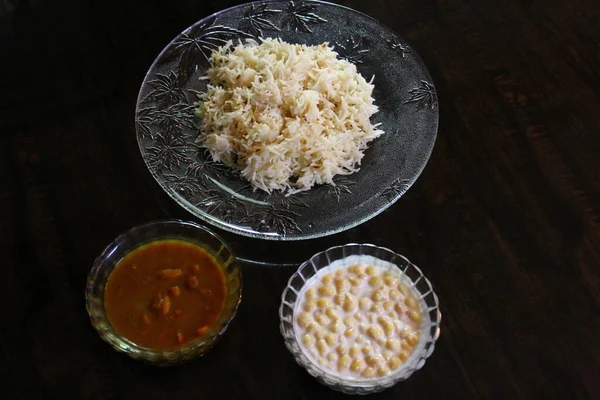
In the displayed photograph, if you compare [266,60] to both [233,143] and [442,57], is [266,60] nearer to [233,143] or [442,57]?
[233,143]

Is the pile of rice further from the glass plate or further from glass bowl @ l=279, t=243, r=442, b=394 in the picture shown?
glass bowl @ l=279, t=243, r=442, b=394

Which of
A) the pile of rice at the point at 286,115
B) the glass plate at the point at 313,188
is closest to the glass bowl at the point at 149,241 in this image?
the glass plate at the point at 313,188

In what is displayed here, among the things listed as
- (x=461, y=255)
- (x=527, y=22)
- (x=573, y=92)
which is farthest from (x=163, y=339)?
(x=527, y=22)

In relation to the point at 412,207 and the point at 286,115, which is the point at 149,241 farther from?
the point at 412,207

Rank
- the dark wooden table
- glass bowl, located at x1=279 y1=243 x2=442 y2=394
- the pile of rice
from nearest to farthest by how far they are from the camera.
Result: 1. glass bowl, located at x1=279 y1=243 x2=442 y2=394
2. the dark wooden table
3. the pile of rice

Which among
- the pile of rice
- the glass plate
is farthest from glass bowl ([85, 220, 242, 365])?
the pile of rice

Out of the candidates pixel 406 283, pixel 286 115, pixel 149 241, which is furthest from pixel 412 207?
pixel 149 241
